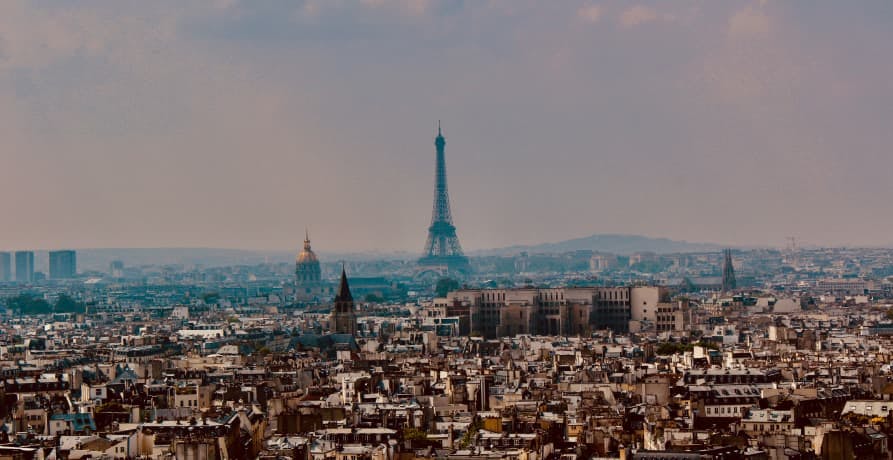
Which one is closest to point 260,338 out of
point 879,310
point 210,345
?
point 210,345

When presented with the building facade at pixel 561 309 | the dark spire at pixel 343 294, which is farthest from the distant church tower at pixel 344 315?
the building facade at pixel 561 309

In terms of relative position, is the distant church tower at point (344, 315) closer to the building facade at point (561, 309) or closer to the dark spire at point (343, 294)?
the dark spire at point (343, 294)

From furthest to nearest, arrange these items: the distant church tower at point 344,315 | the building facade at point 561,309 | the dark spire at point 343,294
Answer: the building facade at point 561,309
the dark spire at point 343,294
the distant church tower at point 344,315

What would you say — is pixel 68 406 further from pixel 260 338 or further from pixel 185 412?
pixel 260 338

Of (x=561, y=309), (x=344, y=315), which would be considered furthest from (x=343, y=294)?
(x=561, y=309)

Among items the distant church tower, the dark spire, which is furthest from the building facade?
the distant church tower

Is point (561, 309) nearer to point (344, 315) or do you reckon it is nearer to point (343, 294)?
point (343, 294)

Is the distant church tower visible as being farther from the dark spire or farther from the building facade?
the building facade

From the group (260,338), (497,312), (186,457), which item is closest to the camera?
(186,457)
